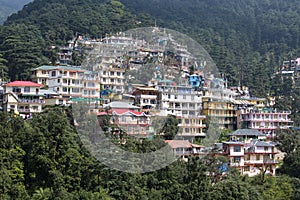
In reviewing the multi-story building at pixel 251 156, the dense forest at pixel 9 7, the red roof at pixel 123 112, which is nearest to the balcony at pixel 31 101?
the red roof at pixel 123 112

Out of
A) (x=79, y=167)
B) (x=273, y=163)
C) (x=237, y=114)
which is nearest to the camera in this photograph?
(x=79, y=167)

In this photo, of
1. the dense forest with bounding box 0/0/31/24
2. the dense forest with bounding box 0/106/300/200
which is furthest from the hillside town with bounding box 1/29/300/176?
the dense forest with bounding box 0/0/31/24

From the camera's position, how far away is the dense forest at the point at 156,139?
523 inches

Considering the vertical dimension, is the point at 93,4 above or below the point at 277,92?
above

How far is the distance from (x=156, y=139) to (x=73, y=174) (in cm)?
288

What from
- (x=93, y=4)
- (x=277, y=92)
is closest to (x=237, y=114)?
(x=277, y=92)

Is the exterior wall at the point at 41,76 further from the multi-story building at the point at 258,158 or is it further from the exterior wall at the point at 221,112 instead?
the multi-story building at the point at 258,158

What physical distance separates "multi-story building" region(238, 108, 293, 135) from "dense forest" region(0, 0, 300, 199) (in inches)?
78.3

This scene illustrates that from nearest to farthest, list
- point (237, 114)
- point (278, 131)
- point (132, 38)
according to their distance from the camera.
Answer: point (278, 131) < point (237, 114) < point (132, 38)

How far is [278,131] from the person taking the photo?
2016 centimetres

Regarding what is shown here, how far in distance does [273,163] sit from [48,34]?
16018 millimetres

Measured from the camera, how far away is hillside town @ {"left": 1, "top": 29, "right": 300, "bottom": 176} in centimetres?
1724

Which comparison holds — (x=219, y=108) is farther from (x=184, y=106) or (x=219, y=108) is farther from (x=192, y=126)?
(x=192, y=126)

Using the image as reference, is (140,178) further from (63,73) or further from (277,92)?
(277,92)
